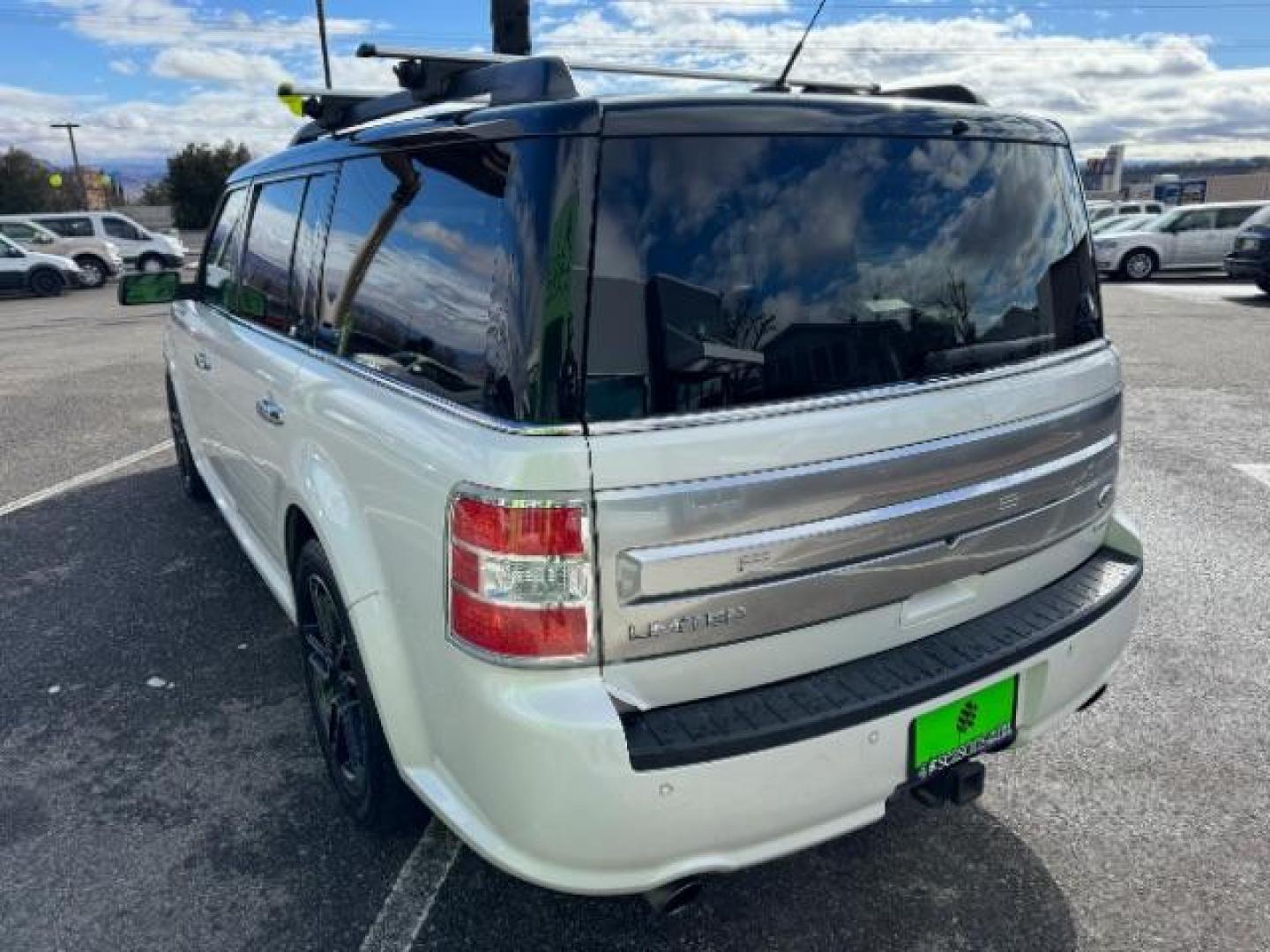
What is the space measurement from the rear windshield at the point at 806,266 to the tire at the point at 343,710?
1.12m

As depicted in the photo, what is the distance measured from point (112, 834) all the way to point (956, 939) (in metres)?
2.32

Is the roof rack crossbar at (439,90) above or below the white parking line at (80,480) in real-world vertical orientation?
above

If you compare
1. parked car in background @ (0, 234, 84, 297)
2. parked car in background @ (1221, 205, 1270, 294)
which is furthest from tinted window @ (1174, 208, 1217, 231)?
parked car in background @ (0, 234, 84, 297)

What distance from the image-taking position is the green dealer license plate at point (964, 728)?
2.04m

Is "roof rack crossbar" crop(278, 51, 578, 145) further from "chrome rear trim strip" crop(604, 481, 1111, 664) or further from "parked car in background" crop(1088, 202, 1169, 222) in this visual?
"parked car in background" crop(1088, 202, 1169, 222)

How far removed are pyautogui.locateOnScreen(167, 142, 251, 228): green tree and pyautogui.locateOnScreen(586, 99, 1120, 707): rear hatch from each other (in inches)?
2063

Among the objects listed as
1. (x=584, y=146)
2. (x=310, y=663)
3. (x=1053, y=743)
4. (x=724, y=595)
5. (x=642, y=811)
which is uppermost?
(x=584, y=146)

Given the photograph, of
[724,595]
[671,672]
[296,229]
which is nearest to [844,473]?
[724,595]

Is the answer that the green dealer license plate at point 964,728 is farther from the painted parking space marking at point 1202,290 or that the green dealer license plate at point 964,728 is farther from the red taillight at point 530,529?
the painted parking space marking at point 1202,290

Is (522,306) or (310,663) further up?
(522,306)

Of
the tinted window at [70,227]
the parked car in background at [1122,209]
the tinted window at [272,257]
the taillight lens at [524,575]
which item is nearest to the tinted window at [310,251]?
the tinted window at [272,257]

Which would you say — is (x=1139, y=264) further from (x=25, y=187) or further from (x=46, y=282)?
(x=25, y=187)

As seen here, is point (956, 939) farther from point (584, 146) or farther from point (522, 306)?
point (584, 146)

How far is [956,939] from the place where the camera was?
7.41ft
